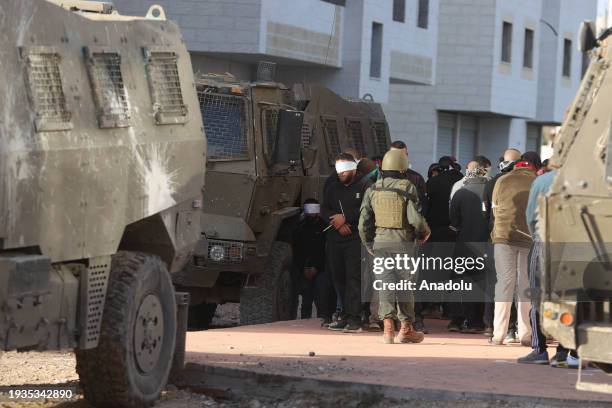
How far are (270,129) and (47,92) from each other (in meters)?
8.37

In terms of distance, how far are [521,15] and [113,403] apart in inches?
1572

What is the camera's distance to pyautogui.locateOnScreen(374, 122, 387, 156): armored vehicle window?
22.7m

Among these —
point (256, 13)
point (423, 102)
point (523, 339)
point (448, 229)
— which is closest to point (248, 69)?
point (256, 13)

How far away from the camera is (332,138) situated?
20.8m

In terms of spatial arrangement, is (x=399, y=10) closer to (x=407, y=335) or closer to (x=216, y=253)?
(x=216, y=253)

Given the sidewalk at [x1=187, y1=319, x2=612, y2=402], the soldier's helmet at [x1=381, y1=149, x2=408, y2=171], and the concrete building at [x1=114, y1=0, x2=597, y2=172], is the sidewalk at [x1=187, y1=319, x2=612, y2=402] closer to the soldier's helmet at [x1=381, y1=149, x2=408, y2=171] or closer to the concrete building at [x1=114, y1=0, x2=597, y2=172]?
the soldier's helmet at [x1=381, y1=149, x2=408, y2=171]

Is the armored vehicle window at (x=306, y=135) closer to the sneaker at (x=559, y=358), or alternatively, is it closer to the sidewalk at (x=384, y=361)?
the sidewalk at (x=384, y=361)

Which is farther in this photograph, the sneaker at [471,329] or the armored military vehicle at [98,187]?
the sneaker at [471,329]

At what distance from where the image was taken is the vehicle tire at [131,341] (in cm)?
1062

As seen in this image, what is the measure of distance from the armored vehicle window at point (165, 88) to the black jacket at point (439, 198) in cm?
709

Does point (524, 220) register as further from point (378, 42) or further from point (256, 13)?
point (378, 42)

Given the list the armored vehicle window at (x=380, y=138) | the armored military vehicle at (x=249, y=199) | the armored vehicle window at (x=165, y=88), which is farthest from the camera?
the armored vehicle window at (x=380, y=138)

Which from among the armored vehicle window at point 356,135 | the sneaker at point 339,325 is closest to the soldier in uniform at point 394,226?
the sneaker at point 339,325

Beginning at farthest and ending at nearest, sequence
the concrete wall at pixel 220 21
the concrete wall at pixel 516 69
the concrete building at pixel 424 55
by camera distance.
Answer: the concrete wall at pixel 516 69 < the concrete building at pixel 424 55 < the concrete wall at pixel 220 21
